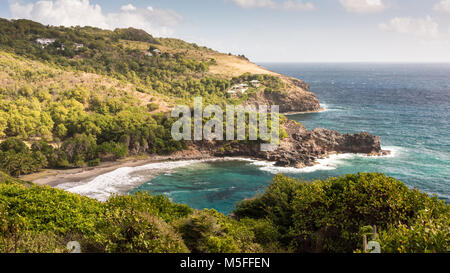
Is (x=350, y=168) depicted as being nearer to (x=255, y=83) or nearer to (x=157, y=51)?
(x=255, y=83)

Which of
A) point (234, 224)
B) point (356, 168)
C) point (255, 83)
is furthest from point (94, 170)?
point (255, 83)

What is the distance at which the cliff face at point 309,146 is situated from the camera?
64.4 meters

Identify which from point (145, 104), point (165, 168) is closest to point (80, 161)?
point (165, 168)

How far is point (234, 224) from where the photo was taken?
21797mm

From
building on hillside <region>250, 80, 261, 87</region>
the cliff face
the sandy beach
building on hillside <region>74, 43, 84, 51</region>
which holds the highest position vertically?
building on hillside <region>74, 43, 84, 51</region>

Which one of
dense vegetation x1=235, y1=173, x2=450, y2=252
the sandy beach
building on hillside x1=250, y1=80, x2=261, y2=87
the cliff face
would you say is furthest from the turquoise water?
building on hillside x1=250, y1=80, x2=261, y2=87

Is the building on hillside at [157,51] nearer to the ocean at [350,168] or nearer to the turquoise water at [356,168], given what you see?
the turquoise water at [356,168]

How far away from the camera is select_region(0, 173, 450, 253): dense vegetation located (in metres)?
13.0

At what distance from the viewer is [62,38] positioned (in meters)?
117

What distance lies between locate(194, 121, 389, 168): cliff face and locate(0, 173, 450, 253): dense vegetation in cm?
3787

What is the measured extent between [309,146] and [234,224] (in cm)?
4804

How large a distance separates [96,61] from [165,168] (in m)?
74.0

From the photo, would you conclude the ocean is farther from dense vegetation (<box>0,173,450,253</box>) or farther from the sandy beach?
dense vegetation (<box>0,173,450,253</box>)

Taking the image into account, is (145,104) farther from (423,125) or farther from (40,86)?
(423,125)
